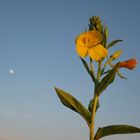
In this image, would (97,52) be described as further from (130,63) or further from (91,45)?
(130,63)

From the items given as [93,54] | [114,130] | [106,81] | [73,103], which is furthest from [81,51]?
[114,130]

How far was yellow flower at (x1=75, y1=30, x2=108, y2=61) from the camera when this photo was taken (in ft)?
9.77

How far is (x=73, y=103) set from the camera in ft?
10.1

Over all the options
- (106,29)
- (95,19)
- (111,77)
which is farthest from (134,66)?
(95,19)

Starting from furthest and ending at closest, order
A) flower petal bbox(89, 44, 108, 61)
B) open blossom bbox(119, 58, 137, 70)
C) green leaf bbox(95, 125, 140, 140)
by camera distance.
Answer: open blossom bbox(119, 58, 137, 70) → flower petal bbox(89, 44, 108, 61) → green leaf bbox(95, 125, 140, 140)

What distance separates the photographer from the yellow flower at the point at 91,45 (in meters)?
2.98

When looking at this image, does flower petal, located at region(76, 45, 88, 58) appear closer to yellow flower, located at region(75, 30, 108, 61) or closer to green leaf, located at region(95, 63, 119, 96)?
yellow flower, located at region(75, 30, 108, 61)

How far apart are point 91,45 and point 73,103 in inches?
31.3

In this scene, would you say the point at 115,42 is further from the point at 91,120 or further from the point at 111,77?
the point at 91,120

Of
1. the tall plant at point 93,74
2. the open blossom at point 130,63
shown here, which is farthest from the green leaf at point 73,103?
the open blossom at point 130,63

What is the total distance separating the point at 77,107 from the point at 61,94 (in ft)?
0.89

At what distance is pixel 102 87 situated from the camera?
302cm

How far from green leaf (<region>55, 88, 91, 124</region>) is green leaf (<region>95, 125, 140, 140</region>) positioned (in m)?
0.22

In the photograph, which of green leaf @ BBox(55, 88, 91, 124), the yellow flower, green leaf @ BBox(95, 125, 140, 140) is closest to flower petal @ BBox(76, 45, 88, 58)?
the yellow flower
